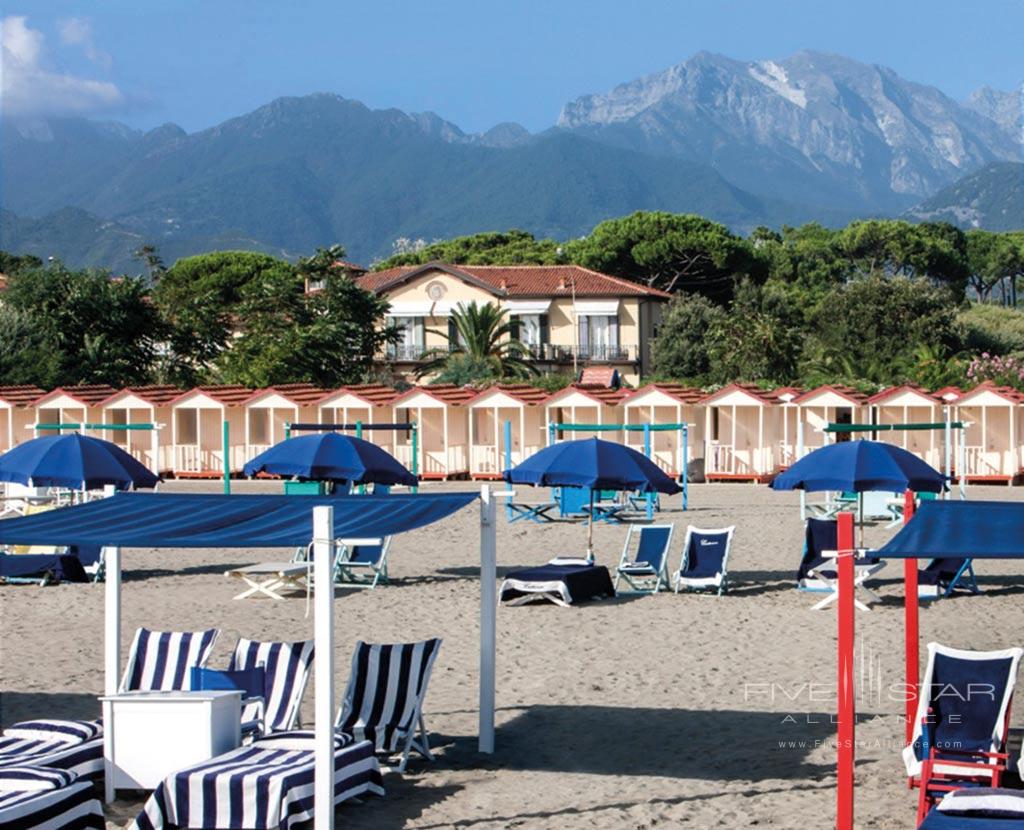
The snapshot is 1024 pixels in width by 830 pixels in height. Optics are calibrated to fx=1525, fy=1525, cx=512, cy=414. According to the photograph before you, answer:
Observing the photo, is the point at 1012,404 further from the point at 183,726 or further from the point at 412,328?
the point at 412,328

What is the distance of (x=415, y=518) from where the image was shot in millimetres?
7824

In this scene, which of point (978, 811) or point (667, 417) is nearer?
point (978, 811)

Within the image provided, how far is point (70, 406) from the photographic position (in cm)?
3656

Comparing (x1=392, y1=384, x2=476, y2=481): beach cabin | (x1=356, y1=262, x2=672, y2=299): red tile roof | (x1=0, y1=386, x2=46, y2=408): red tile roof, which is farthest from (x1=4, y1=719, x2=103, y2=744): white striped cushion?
(x1=356, y1=262, x2=672, y2=299): red tile roof

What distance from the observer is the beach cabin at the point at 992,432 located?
33.3 metres

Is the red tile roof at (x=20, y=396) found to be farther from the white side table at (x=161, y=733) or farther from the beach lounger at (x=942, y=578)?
the white side table at (x=161, y=733)

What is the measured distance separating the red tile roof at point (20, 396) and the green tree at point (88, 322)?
5362 millimetres

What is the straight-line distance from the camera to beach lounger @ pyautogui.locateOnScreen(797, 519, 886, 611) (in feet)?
48.4

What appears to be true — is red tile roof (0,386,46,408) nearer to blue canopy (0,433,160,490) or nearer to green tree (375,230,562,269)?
blue canopy (0,433,160,490)

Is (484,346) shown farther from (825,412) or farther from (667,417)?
(825,412)

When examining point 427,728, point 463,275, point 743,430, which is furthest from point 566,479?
point 463,275

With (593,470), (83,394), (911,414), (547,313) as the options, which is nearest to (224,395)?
(83,394)

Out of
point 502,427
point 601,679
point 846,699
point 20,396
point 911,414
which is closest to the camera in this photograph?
point 846,699

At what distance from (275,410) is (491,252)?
47.9 meters
